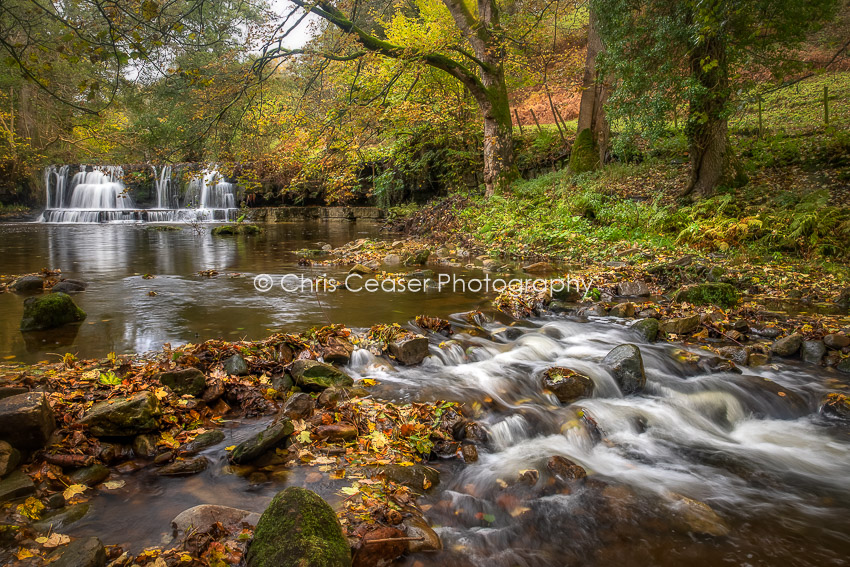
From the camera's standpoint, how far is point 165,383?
13.5 feet

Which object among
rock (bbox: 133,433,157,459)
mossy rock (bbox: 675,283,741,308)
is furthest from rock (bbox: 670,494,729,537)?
mossy rock (bbox: 675,283,741,308)

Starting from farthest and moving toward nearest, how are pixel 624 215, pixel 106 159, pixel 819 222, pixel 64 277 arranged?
pixel 106 159
pixel 624 215
pixel 64 277
pixel 819 222

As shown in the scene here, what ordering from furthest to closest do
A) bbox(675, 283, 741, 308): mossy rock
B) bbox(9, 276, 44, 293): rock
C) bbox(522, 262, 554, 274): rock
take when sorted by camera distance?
bbox(522, 262, 554, 274): rock, bbox(9, 276, 44, 293): rock, bbox(675, 283, 741, 308): mossy rock

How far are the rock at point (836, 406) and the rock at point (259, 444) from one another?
5266 mm

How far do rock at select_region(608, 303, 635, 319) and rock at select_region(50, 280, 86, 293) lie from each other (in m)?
9.70

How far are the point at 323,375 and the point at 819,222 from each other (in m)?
10.1

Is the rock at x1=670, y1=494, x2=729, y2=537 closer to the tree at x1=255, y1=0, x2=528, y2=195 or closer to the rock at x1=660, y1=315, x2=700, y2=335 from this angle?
the rock at x1=660, y1=315, x2=700, y2=335

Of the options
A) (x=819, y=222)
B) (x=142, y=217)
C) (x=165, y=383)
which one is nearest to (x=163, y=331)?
(x=165, y=383)

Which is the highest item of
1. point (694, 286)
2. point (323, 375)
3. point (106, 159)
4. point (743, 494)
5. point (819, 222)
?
point (106, 159)

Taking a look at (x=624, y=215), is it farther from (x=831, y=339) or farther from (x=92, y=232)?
(x=92, y=232)

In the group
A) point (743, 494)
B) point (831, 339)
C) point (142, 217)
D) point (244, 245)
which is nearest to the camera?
point (743, 494)

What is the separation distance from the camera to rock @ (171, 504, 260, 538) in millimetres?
2648

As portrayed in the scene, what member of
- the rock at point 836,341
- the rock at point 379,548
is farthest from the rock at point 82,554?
the rock at point 836,341

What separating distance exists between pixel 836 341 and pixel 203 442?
7.19 metres
